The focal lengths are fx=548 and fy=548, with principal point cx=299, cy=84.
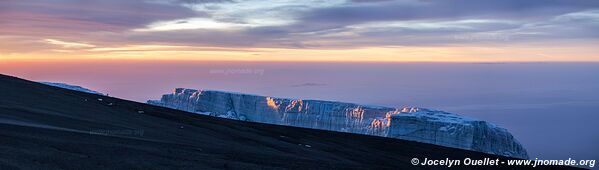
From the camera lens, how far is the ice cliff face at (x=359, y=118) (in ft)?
156

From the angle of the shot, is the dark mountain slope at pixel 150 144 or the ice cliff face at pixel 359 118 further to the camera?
the ice cliff face at pixel 359 118

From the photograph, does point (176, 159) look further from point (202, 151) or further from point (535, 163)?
point (535, 163)

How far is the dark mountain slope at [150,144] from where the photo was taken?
33.0 ft

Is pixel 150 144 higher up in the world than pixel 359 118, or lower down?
lower down

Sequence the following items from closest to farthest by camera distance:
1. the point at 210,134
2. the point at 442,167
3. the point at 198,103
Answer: the point at 442,167 → the point at 210,134 → the point at 198,103

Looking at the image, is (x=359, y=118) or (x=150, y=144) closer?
(x=150, y=144)

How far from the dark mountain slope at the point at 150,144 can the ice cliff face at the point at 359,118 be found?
84.1 ft

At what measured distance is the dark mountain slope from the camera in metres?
10.1

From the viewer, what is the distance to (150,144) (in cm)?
1267

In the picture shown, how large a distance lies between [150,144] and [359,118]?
51786mm

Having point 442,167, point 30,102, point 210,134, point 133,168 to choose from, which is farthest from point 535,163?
point 30,102

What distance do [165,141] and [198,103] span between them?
54336 millimetres

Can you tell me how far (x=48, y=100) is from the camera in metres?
21.0

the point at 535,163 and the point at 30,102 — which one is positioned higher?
the point at 30,102
